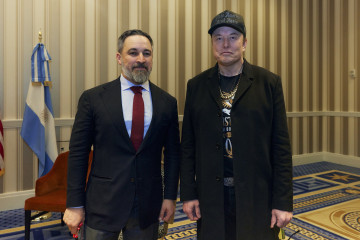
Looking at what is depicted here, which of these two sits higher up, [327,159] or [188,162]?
[188,162]

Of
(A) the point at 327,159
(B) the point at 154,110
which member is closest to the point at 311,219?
(B) the point at 154,110

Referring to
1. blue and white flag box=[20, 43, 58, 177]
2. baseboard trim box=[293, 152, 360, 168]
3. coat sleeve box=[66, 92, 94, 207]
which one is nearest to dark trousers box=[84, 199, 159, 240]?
coat sleeve box=[66, 92, 94, 207]

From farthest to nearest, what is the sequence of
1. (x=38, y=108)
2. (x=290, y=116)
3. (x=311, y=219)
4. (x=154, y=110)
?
(x=290, y=116) → (x=38, y=108) → (x=311, y=219) → (x=154, y=110)

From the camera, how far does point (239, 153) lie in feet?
4.78

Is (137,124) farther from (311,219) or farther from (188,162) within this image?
(311,219)

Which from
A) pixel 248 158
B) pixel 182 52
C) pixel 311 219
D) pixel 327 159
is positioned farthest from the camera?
pixel 327 159

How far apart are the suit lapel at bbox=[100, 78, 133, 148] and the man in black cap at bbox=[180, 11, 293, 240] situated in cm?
37

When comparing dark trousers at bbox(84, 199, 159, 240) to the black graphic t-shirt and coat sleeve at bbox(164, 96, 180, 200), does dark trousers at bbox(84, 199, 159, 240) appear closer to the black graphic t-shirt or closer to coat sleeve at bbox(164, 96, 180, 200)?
coat sleeve at bbox(164, 96, 180, 200)

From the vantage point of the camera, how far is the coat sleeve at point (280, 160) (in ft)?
4.80

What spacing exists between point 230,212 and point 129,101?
0.74 metres

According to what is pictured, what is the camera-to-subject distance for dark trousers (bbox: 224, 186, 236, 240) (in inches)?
59.0

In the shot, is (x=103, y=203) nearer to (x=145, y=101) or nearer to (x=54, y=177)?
(x=145, y=101)

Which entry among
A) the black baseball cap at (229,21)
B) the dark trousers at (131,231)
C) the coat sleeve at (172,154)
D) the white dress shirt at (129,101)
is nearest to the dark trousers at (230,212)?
the coat sleeve at (172,154)

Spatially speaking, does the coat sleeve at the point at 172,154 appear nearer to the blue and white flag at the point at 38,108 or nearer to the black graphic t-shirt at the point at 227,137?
the black graphic t-shirt at the point at 227,137
